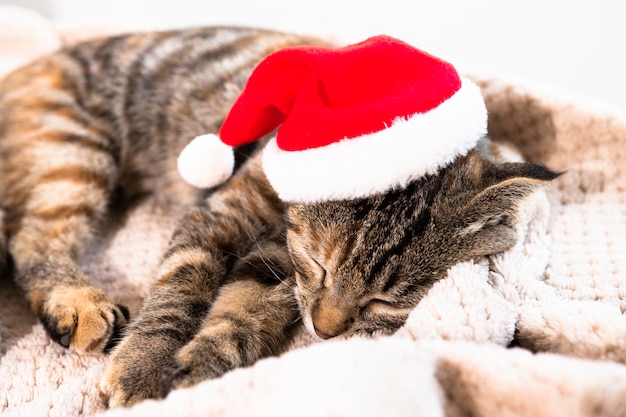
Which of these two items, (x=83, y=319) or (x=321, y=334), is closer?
(x=321, y=334)

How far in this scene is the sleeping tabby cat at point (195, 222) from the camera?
967mm

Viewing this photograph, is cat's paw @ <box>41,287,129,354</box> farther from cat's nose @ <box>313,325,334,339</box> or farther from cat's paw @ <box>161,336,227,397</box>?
cat's nose @ <box>313,325,334,339</box>

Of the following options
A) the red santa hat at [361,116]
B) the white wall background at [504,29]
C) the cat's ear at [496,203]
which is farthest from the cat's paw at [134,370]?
the white wall background at [504,29]

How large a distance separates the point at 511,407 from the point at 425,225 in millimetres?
339

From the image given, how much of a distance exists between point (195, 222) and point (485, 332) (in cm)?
74

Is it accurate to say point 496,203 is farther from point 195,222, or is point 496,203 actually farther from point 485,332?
point 195,222

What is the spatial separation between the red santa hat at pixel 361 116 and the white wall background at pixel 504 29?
825 millimetres

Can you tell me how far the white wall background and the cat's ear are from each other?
3.00 feet

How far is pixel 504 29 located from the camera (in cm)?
200

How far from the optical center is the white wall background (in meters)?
1.84

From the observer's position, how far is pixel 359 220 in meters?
0.97

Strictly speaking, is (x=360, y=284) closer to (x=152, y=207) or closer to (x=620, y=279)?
(x=620, y=279)

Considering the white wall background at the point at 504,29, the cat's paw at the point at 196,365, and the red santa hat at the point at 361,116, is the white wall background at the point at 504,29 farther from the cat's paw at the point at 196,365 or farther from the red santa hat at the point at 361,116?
the cat's paw at the point at 196,365

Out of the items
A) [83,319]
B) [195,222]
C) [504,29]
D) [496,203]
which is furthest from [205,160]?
[504,29]
